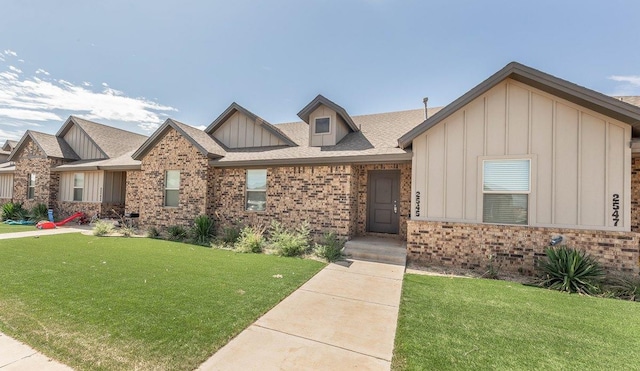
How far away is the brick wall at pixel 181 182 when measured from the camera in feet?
35.1

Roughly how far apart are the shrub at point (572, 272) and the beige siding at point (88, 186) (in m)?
19.0

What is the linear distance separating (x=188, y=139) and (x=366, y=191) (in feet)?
25.3

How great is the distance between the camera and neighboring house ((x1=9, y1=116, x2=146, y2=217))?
14164mm

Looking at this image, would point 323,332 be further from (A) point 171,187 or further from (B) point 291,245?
(A) point 171,187

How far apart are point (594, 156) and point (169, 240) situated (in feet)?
43.4

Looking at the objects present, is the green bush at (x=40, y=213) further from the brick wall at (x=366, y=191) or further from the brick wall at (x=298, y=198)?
the brick wall at (x=366, y=191)

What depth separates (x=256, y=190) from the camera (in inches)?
402

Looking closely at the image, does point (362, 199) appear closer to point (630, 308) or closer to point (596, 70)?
point (630, 308)

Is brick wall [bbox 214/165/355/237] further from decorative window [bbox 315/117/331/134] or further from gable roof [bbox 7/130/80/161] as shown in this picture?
gable roof [bbox 7/130/80/161]

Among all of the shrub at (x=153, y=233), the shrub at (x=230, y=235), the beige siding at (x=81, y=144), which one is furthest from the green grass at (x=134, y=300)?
the beige siding at (x=81, y=144)

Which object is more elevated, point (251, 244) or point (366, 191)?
point (366, 191)

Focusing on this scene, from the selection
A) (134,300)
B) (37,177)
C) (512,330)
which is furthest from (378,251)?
(37,177)

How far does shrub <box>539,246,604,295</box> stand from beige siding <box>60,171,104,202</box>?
62.4ft

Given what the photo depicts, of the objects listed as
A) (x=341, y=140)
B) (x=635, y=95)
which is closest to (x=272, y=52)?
(x=341, y=140)
